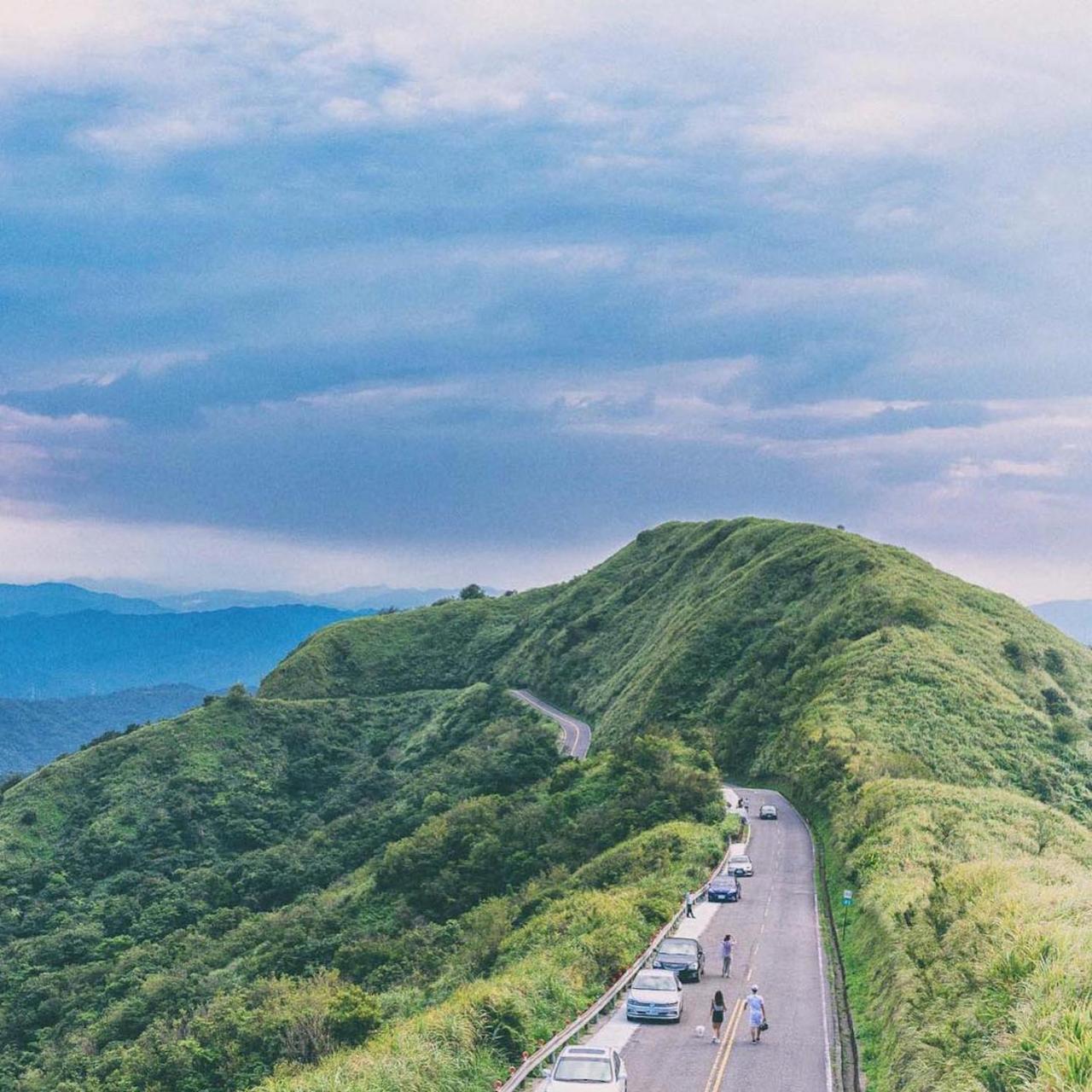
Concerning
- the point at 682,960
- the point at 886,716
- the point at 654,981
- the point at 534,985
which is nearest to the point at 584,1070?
the point at 534,985

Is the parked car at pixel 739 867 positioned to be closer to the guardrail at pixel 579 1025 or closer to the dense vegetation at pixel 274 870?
the dense vegetation at pixel 274 870

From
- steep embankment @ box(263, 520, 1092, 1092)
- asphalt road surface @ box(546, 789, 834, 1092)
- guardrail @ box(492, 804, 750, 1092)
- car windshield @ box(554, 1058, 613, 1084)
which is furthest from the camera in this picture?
asphalt road surface @ box(546, 789, 834, 1092)

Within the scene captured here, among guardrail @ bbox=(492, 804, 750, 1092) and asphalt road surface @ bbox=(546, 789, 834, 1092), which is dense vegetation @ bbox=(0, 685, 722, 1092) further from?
asphalt road surface @ bbox=(546, 789, 834, 1092)

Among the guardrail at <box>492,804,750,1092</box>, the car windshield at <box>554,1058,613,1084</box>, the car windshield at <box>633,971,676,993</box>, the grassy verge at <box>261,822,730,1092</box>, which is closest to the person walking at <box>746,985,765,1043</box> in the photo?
the car windshield at <box>633,971,676,993</box>

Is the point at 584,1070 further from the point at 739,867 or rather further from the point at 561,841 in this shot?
the point at 561,841

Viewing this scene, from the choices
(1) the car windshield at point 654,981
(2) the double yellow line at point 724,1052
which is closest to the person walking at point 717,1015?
(2) the double yellow line at point 724,1052

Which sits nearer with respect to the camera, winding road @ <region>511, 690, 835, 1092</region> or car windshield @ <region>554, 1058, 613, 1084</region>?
car windshield @ <region>554, 1058, 613, 1084</region>

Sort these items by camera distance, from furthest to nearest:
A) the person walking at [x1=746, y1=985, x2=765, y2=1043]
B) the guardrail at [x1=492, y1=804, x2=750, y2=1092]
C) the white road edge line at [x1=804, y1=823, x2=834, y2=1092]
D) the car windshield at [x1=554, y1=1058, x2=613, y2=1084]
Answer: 1. the person walking at [x1=746, y1=985, x2=765, y2=1043]
2. the white road edge line at [x1=804, y1=823, x2=834, y2=1092]
3. the guardrail at [x1=492, y1=804, x2=750, y2=1092]
4. the car windshield at [x1=554, y1=1058, x2=613, y2=1084]
